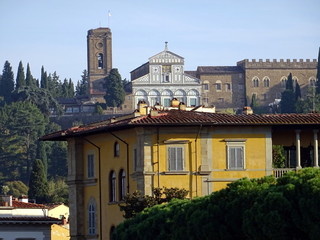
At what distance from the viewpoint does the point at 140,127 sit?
71.1 m

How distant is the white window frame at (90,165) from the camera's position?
78.0m

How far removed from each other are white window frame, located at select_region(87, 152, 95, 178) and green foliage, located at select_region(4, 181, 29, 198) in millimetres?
99444

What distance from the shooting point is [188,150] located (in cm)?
7206

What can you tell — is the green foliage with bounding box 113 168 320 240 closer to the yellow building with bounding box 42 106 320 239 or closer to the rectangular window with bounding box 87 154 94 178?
the yellow building with bounding box 42 106 320 239

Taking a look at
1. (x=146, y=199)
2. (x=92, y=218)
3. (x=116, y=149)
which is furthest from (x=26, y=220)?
(x=146, y=199)

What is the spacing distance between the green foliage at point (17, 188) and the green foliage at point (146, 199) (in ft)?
355

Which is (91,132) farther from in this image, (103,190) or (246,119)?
(246,119)

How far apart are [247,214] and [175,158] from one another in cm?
2060

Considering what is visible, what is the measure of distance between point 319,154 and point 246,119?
161 inches

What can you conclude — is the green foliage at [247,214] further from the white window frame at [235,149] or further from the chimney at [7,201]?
the chimney at [7,201]

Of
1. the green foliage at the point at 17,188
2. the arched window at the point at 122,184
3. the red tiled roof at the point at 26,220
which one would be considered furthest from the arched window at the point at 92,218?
the green foliage at the point at 17,188

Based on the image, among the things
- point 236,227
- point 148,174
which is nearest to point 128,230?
point 148,174

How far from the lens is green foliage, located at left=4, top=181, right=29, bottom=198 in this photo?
17971 cm

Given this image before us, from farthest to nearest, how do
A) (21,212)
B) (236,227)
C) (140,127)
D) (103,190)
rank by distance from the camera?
(21,212) → (103,190) → (140,127) → (236,227)
